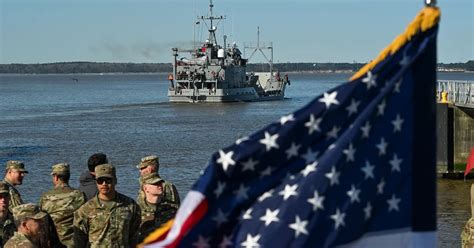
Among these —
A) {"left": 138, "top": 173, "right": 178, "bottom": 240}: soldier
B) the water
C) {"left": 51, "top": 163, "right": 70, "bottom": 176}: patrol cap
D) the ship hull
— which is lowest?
the water

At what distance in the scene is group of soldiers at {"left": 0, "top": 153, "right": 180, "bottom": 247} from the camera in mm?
6043

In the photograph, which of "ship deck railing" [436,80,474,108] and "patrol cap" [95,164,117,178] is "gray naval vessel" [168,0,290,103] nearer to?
"ship deck railing" [436,80,474,108]

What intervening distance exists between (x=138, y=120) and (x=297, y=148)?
53.9 meters

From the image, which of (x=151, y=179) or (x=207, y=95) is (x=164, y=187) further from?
(x=207, y=95)

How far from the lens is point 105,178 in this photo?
21.8 ft

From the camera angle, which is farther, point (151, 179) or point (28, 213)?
point (151, 179)

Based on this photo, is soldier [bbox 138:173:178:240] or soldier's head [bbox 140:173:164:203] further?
soldier [bbox 138:173:178:240]

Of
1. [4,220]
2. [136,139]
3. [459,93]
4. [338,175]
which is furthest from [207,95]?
[338,175]

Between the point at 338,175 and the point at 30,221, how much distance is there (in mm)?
2705

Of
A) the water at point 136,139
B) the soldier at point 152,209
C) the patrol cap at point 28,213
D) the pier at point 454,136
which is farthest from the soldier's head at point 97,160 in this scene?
the pier at point 454,136

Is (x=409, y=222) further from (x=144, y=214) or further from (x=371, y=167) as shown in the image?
(x=144, y=214)

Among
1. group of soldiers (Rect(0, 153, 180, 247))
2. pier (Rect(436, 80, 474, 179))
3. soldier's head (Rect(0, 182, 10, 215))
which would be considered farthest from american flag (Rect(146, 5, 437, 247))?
pier (Rect(436, 80, 474, 179))

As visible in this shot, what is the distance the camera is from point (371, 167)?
12.8 ft

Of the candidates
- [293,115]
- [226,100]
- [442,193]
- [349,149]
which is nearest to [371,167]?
[349,149]
